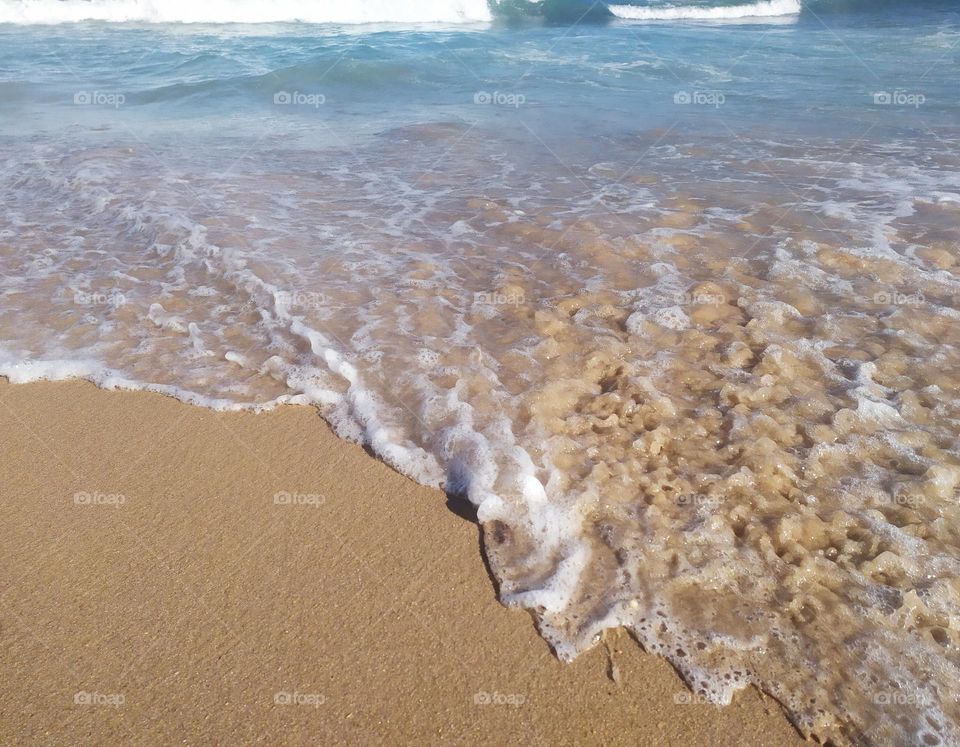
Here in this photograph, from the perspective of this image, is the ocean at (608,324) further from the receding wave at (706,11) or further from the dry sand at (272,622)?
the receding wave at (706,11)

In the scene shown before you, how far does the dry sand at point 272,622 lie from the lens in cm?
217

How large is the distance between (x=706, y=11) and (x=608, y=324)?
2258 cm

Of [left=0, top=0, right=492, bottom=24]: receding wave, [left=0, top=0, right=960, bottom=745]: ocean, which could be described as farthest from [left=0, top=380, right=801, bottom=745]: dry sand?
[left=0, top=0, right=492, bottom=24]: receding wave

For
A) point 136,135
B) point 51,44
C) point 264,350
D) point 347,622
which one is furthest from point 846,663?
point 51,44

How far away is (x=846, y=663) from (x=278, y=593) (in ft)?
6.76

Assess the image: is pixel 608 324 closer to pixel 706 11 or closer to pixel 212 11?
pixel 212 11

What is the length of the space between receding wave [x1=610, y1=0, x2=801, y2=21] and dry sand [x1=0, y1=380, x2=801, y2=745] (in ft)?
74.5

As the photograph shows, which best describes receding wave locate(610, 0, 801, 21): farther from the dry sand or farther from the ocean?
the dry sand

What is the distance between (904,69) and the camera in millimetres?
11953

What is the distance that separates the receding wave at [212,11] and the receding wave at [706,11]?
4895 millimetres

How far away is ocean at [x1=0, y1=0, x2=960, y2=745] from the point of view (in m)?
2.53

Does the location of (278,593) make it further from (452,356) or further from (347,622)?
(452,356)

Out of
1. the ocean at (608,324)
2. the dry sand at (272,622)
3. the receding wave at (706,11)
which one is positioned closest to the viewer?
the dry sand at (272,622)

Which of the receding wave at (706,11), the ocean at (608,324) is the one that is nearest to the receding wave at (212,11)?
the receding wave at (706,11)
